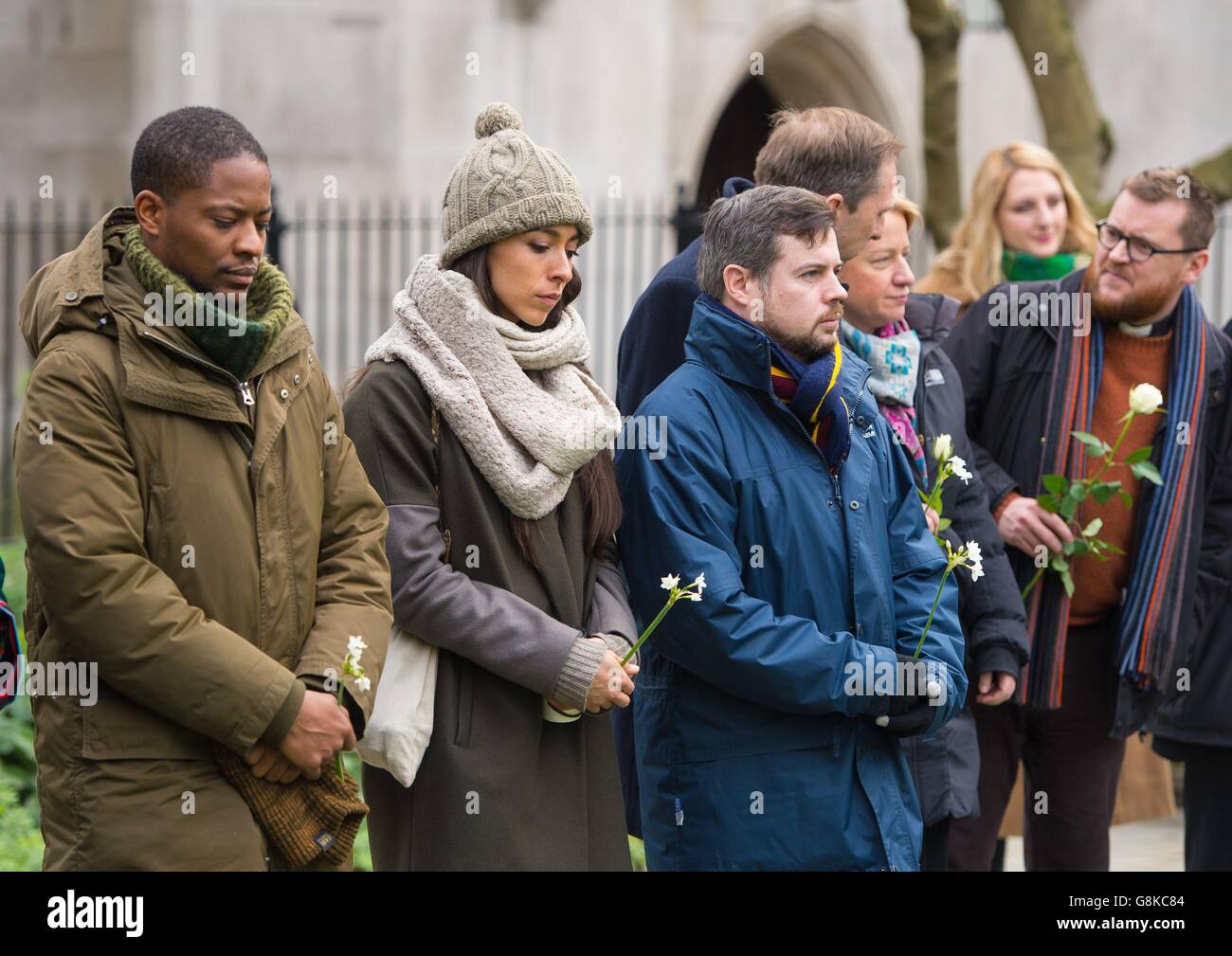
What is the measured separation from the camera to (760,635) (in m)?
3.68

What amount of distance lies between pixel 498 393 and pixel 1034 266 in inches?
114

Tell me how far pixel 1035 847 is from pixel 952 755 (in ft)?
3.04

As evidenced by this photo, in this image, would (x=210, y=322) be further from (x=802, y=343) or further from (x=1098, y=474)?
(x=1098, y=474)

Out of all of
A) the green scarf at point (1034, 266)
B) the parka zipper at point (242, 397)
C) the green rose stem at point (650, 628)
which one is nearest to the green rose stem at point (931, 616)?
the green rose stem at point (650, 628)

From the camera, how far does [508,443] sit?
3.64 m

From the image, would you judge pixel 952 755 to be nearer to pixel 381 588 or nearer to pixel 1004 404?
pixel 1004 404

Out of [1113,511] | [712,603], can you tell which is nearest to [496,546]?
[712,603]

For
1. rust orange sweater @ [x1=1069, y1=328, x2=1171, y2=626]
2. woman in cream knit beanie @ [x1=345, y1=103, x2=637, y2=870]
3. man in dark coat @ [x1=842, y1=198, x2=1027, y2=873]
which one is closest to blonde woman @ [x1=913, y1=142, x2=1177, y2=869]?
rust orange sweater @ [x1=1069, y1=328, x2=1171, y2=626]

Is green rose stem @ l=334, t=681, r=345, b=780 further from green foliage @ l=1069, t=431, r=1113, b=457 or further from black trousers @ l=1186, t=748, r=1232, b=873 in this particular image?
black trousers @ l=1186, t=748, r=1232, b=873

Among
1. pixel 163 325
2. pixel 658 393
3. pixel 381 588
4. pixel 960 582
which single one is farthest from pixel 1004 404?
pixel 163 325

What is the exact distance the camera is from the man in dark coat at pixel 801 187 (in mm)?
4328

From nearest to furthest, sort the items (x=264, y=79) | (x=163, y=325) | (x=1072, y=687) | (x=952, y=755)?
(x=163, y=325)
(x=952, y=755)
(x=1072, y=687)
(x=264, y=79)

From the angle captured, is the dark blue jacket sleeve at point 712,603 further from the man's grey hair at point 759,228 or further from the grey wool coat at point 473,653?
the man's grey hair at point 759,228

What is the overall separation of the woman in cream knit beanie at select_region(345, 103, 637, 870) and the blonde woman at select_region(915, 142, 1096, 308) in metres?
2.48
